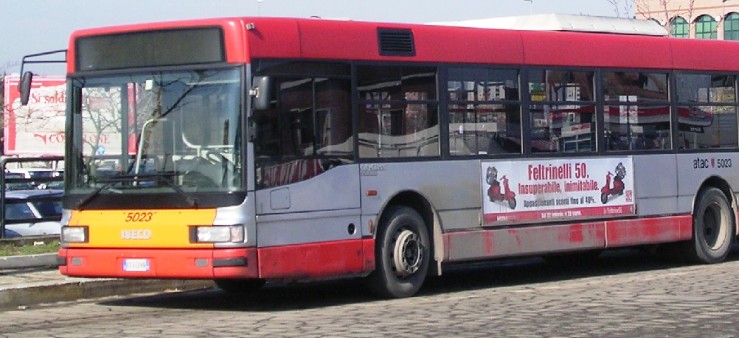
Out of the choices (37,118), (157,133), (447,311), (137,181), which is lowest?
(447,311)

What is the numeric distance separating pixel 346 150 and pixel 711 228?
700 cm

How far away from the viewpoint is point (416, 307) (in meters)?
Answer: 13.8

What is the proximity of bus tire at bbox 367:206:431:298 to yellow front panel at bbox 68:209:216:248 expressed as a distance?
2193mm

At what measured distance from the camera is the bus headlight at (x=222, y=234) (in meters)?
13.3

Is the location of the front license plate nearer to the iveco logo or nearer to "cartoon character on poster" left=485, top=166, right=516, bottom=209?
the iveco logo

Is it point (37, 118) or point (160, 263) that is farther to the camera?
point (37, 118)

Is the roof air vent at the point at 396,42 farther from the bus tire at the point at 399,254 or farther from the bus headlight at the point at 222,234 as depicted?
the bus headlight at the point at 222,234

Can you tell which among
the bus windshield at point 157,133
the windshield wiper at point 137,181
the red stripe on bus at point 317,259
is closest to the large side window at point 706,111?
the red stripe on bus at point 317,259

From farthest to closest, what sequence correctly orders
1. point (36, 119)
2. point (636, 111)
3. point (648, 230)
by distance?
point (36, 119) < point (636, 111) < point (648, 230)

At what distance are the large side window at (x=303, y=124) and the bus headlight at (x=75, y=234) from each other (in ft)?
6.42

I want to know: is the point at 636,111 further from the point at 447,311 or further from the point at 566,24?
the point at 447,311

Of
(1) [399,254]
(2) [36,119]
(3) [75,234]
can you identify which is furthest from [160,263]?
(2) [36,119]

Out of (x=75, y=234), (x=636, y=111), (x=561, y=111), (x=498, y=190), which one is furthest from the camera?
(x=636, y=111)

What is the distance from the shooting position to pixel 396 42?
1525 cm
